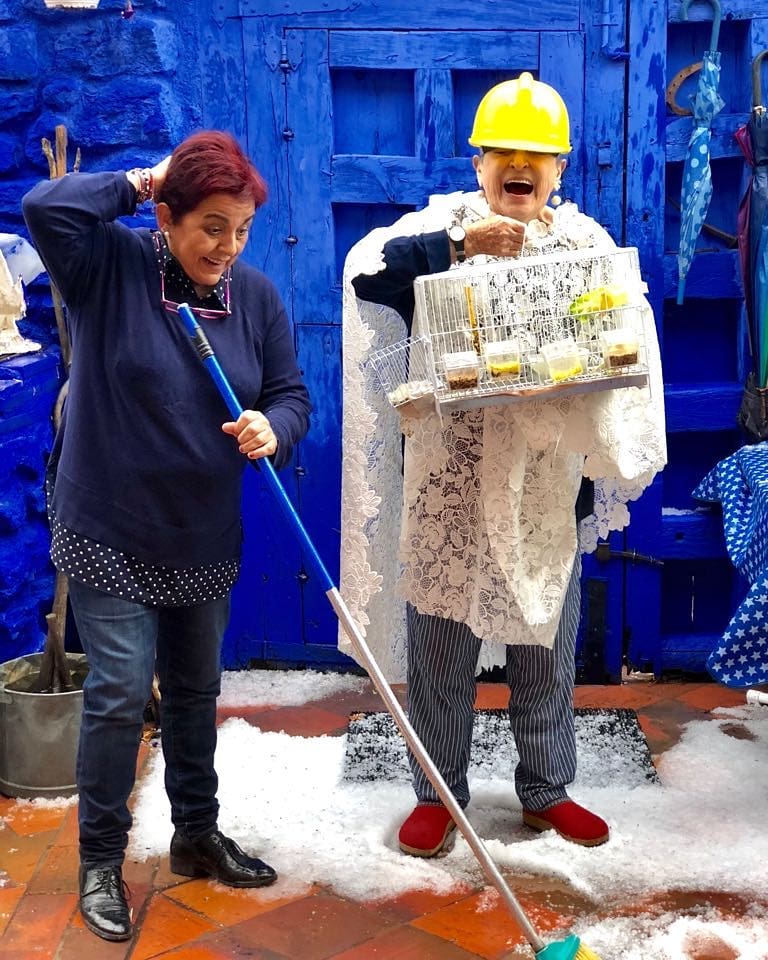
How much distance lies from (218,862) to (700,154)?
2.57 meters

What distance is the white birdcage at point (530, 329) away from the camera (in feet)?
9.25

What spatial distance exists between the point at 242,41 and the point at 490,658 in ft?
6.99

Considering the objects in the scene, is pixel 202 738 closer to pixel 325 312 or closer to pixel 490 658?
pixel 490 658

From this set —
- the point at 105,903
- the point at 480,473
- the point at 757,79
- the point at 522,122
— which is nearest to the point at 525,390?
the point at 480,473

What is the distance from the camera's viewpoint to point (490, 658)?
3.58 metres

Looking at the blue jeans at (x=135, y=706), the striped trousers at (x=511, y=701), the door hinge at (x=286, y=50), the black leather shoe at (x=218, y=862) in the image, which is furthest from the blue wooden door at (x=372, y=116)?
the black leather shoe at (x=218, y=862)

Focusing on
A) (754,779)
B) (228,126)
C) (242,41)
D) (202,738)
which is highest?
(242,41)

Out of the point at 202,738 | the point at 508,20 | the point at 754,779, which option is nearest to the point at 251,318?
the point at 202,738

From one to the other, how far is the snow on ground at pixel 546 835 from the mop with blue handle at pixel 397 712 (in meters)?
0.35

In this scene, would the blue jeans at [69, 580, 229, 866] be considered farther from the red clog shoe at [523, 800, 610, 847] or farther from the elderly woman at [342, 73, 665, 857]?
the red clog shoe at [523, 800, 610, 847]

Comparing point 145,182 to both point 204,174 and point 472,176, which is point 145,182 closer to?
point 204,174

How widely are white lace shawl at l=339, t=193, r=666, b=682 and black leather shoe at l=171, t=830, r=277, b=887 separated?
2.15ft

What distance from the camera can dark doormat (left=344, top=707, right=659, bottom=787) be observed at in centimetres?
384

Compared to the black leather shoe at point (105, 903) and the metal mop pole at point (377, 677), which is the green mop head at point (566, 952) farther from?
the black leather shoe at point (105, 903)
